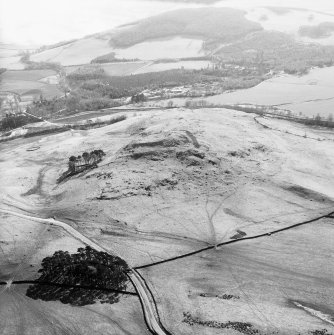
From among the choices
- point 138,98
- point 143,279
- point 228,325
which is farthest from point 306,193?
point 138,98

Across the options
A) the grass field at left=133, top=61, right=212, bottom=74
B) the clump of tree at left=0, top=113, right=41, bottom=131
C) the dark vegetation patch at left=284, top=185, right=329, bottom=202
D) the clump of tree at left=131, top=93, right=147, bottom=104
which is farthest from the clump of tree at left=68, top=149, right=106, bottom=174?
the grass field at left=133, top=61, right=212, bottom=74

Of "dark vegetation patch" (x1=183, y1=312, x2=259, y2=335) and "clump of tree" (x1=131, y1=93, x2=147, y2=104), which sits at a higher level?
"clump of tree" (x1=131, y1=93, x2=147, y2=104)

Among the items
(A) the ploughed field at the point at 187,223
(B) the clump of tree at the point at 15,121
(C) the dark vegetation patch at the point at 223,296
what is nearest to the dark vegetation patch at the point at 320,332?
(A) the ploughed field at the point at 187,223

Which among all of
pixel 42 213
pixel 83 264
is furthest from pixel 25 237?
pixel 83 264

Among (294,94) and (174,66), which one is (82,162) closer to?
(294,94)

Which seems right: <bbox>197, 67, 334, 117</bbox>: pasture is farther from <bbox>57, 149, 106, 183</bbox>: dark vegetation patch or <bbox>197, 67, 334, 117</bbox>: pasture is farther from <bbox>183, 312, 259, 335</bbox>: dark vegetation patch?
<bbox>183, 312, 259, 335</bbox>: dark vegetation patch

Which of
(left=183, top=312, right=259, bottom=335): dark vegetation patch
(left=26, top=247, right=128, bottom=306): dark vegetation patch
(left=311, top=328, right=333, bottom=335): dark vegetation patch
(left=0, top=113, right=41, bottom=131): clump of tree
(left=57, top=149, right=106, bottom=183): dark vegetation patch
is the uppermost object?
(left=0, top=113, right=41, bottom=131): clump of tree

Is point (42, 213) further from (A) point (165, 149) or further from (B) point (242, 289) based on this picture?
(B) point (242, 289)
